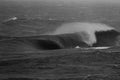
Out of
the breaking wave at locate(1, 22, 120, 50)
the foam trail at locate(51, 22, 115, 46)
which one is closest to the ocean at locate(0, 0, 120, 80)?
the breaking wave at locate(1, 22, 120, 50)

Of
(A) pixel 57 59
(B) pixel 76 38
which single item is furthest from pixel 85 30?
(A) pixel 57 59

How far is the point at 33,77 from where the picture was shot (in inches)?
1059

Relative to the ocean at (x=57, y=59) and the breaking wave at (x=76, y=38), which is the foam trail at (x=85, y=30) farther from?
the ocean at (x=57, y=59)

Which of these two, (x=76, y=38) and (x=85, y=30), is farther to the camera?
(x=85, y=30)

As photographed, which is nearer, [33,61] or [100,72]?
[100,72]

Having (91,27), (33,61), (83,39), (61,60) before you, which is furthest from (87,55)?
(91,27)

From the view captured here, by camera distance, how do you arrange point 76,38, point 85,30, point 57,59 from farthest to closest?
point 85,30
point 76,38
point 57,59

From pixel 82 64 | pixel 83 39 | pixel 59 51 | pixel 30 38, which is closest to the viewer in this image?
pixel 82 64

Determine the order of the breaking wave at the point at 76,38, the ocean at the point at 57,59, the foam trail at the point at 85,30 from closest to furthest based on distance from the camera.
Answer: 1. the ocean at the point at 57,59
2. the breaking wave at the point at 76,38
3. the foam trail at the point at 85,30

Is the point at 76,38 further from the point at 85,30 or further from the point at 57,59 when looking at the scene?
the point at 57,59

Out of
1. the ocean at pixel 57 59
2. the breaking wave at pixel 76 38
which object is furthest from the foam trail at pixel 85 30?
the ocean at pixel 57 59

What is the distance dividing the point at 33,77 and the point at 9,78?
184cm

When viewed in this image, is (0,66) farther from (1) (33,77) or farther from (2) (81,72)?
(2) (81,72)

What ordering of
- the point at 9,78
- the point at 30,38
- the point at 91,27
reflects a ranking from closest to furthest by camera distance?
the point at 9,78 → the point at 30,38 → the point at 91,27
